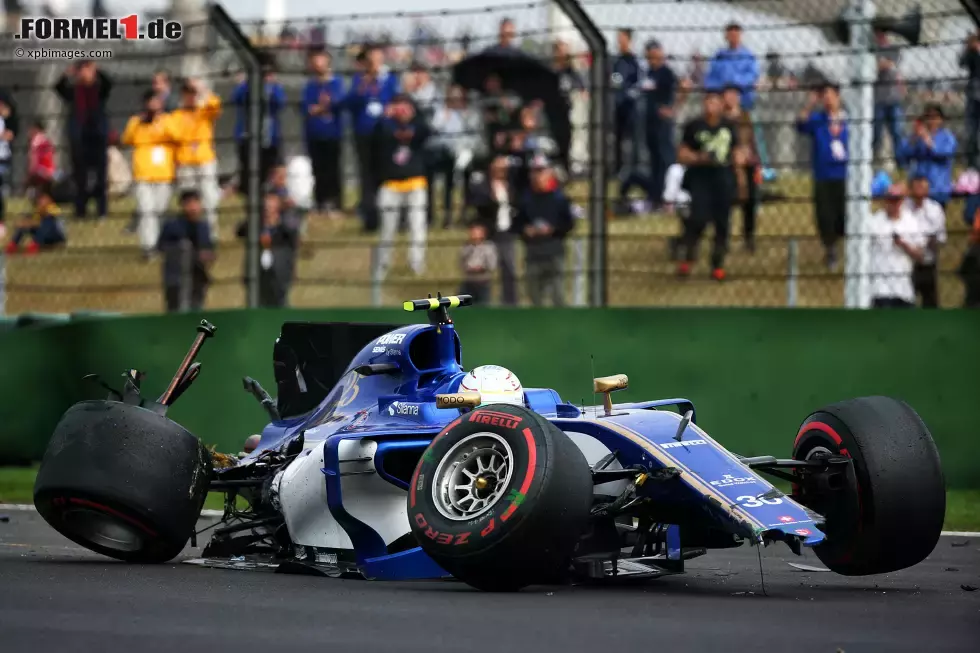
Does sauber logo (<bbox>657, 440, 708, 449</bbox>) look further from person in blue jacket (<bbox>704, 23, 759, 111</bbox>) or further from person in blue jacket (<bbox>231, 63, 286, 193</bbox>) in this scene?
person in blue jacket (<bbox>231, 63, 286, 193</bbox>)

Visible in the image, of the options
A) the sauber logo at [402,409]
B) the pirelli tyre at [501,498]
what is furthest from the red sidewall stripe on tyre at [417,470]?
the sauber logo at [402,409]

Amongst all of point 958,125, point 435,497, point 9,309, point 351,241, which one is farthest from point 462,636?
point 9,309

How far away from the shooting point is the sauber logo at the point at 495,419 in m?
7.50

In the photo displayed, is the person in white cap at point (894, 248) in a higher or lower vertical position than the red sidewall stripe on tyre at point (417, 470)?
higher

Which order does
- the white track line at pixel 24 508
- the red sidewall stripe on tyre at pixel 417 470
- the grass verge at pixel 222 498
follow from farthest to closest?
the white track line at pixel 24 508 < the grass verge at pixel 222 498 < the red sidewall stripe on tyre at pixel 417 470

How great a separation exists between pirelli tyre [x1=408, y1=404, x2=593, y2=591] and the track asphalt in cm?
15

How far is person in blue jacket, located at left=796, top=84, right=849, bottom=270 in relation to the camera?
12305 mm

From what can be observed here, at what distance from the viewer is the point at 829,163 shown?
1234cm

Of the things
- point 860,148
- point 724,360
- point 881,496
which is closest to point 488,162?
point 724,360

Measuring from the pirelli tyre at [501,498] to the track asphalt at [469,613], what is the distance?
0.15 m

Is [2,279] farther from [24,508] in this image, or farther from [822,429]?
[822,429]

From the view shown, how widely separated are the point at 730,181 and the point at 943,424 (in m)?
2.29

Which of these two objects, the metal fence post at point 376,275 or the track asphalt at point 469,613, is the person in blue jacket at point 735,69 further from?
the track asphalt at point 469,613

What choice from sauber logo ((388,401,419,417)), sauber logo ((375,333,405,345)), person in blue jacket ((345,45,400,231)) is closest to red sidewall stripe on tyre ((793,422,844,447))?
sauber logo ((388,401,419,417))
